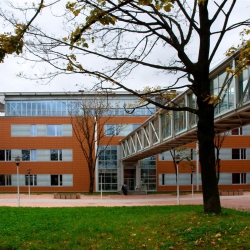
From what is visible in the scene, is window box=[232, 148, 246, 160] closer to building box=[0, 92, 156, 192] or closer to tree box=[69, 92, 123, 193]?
building box=[0, 92, 156, 192]

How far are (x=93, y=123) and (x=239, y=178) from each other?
21.1 meters

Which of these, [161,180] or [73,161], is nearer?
[73,161]

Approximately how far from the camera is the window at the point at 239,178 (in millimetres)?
56344

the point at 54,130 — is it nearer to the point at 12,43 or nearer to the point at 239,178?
the point at 239,178

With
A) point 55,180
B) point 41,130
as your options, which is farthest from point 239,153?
point 41,130

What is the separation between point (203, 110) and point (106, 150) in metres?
43.7

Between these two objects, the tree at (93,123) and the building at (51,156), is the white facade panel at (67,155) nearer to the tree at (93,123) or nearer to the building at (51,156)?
the building at (51,156)

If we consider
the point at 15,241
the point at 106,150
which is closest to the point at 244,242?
the point at 15,241

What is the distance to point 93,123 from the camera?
156 ft

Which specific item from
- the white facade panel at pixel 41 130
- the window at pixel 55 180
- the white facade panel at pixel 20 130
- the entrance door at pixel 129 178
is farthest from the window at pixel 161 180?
the white facade panel at pixel 20 130

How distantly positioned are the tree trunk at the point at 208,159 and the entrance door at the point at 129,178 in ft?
143

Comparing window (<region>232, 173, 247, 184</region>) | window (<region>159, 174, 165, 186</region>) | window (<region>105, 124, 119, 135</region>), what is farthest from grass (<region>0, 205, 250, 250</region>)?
window (<region>232, 173, 247, 184</region>)

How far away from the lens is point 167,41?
11.6 metres

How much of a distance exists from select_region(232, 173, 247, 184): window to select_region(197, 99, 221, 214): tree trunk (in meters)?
46.2
